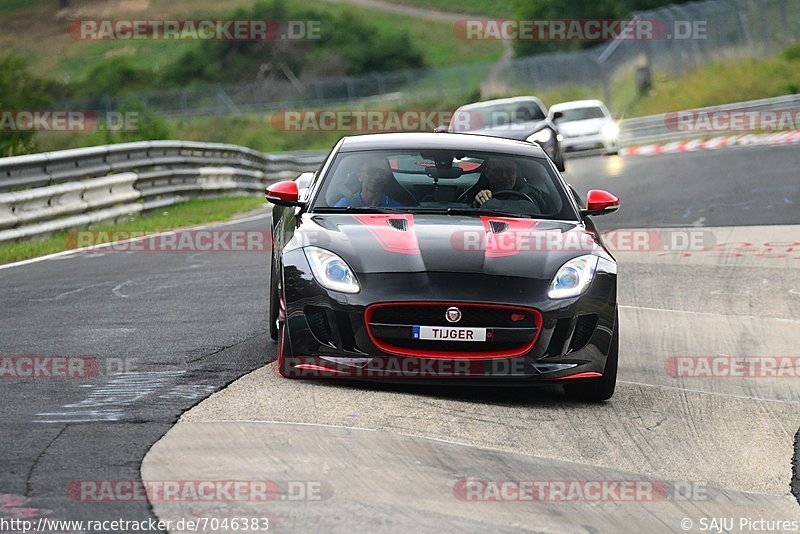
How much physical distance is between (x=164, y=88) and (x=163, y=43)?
51.6 feet

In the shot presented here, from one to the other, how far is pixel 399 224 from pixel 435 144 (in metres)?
1.22

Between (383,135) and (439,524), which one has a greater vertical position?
(383,135)

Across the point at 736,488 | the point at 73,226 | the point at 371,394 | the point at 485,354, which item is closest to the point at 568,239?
the point at 485,354

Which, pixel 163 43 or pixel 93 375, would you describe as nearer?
pixel 93 375

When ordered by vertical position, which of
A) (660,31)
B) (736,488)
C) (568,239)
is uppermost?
(660,31)

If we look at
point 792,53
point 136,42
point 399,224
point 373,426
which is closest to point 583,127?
point 792,53

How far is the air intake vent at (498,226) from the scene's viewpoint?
7762 mm

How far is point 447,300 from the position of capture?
708 cm

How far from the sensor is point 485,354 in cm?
714

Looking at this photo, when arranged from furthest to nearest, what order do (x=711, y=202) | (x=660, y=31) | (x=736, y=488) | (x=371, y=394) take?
(x=660, y=31)
(x=711, y=202)
(x=371, y=394)
(x=736, y=488)

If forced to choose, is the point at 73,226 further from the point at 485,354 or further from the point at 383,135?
the point at 485,354

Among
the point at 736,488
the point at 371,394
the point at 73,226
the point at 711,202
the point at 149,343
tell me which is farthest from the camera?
the point at 711,202

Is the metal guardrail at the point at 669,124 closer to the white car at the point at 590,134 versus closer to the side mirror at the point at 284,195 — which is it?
the white car at the point at 590,134

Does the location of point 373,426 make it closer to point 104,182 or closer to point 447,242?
point 447,242
